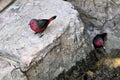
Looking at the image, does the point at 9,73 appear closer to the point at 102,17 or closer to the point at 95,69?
the point at 95,69

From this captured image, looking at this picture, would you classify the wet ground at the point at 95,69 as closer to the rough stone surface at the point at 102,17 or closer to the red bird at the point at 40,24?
the rough stone surface at the point at 102,17

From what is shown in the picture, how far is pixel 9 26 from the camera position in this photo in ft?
15.3

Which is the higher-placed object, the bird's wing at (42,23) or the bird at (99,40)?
the bird's wing at (42,23)

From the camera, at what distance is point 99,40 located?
4.91 meters

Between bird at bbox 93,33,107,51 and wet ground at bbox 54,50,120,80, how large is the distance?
0.10m

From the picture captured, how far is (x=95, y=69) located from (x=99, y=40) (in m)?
0.43

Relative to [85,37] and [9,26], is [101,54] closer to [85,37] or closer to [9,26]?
[85,37]

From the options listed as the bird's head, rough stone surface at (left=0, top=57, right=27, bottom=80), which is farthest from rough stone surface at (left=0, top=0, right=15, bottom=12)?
rough stone surface at (left=0, top=57, right=27, bottom=80)

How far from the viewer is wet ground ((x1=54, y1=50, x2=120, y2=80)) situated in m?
4.58

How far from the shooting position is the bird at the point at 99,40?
4883 millimetres

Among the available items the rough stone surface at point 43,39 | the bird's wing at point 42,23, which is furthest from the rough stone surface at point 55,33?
the bird's wing at point 42,23

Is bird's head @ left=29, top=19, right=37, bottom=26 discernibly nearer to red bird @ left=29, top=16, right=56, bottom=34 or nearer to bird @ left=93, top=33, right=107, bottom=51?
red bird @ left=29, top=16, right=56, bottom=34

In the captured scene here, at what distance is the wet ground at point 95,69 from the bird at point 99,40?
0.32 feet

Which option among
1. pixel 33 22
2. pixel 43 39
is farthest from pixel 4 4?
pixel 43 39
